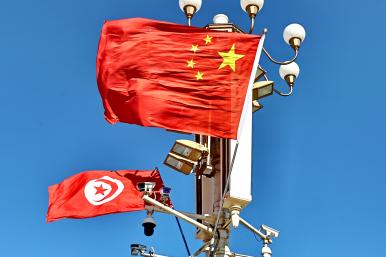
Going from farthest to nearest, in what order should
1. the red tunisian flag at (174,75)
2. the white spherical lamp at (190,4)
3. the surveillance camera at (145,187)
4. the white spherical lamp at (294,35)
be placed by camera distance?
the white spherical lamp at (294,35) < the white spherical lamp at (190,4) < the surveillance camera at (145,187) < the red tunisian flag at (174,75)

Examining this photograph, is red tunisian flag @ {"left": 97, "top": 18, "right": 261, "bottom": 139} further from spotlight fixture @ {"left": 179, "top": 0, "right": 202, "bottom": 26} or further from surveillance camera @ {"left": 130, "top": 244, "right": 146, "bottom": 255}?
surveillance camera @ {"left": 130, "top": 244, "right": 146, "bottom": 255}

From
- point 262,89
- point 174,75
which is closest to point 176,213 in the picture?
point 174,75

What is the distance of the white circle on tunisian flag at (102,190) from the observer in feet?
58.5

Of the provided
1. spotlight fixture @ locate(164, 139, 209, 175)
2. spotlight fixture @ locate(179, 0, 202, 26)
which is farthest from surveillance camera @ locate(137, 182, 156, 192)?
spotlight fixture @ locate(179, 0, 202, 26)

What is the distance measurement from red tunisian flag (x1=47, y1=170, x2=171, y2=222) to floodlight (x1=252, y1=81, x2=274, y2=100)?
112 inches

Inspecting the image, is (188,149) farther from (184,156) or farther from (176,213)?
(176,213)

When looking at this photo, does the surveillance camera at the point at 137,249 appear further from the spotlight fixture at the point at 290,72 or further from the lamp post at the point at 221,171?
the spotlight fixture at the point at 290,72

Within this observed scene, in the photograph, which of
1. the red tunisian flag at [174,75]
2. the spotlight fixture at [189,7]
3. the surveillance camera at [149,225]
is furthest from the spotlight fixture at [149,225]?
the spotlight fixture at [189,7]

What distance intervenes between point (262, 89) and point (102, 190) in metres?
3.93

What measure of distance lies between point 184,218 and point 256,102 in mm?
3205

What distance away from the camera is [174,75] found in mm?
16781

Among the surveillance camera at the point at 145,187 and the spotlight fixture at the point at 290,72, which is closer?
the surveillance camera at the point at 145,187

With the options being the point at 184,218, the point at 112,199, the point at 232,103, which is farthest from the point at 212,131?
the point at 112,199

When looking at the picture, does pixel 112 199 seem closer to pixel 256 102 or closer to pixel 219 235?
pixel 219 235
